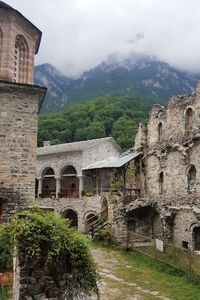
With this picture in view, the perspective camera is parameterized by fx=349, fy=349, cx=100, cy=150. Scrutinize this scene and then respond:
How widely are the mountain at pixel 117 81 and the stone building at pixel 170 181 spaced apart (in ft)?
172

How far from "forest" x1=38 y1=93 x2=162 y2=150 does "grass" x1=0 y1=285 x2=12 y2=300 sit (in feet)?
138

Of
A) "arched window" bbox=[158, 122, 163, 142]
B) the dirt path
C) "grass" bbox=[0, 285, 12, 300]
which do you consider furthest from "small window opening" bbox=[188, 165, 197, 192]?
"grass" bbox=[0, 285, 12, 300]

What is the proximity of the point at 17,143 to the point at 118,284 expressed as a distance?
598 cm

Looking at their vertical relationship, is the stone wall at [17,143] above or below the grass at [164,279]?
above

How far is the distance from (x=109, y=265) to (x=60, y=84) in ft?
283

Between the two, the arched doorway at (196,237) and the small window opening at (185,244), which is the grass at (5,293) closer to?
the arched doorway at (196,237)

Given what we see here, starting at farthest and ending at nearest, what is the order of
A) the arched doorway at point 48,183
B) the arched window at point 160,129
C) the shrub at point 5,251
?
the arched doorway at point 48,183 → the arched window at point 160,129 → the shrub at point 5,251

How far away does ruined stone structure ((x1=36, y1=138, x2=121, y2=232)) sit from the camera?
28672 mm

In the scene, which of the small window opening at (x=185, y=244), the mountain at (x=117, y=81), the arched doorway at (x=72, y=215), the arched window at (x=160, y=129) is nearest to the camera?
the small window opening at (x=185, y=244)

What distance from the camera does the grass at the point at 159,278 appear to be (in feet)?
35.3

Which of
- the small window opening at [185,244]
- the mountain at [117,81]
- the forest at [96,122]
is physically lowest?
the small window opening at [185,244]

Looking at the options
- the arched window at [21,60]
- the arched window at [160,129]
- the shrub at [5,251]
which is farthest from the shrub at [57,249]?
the arched window at [160,129]

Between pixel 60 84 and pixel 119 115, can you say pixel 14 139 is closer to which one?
pixel 119 115

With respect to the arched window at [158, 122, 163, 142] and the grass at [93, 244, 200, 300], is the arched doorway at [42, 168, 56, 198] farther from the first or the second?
the grass at [93, 244, 200, 300]
